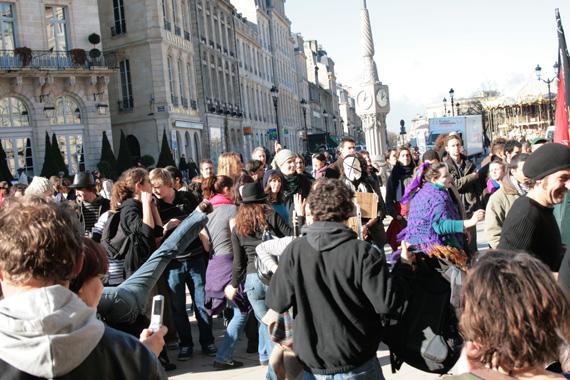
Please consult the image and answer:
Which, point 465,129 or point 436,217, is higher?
point 465,129

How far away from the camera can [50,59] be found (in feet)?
101

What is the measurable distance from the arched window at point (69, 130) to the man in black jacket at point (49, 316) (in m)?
30.0

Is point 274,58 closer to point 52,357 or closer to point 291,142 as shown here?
point 291,142

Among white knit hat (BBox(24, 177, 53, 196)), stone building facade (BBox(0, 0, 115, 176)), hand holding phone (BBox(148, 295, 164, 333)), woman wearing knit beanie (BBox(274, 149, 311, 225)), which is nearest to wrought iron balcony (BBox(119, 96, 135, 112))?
stone building facade (BBox(0, 0, 115, 176))

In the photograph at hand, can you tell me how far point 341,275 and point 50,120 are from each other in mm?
28994

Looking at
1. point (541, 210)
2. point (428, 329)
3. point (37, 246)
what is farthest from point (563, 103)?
point (37, 246)

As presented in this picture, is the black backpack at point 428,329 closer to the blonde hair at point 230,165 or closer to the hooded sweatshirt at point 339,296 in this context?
the hooded sweatshirt at point 339,296

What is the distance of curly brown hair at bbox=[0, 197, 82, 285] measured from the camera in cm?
221

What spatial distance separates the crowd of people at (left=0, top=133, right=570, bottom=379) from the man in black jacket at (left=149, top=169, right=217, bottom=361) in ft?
0.05

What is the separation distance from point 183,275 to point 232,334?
103cm

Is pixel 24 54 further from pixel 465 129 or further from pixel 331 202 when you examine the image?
pixel 331 202

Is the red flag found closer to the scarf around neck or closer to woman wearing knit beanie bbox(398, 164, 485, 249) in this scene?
the scarf around neck

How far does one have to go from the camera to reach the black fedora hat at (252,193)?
19.7 ft

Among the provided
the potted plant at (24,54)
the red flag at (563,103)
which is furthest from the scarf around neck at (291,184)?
the potted plant at (24,54)
